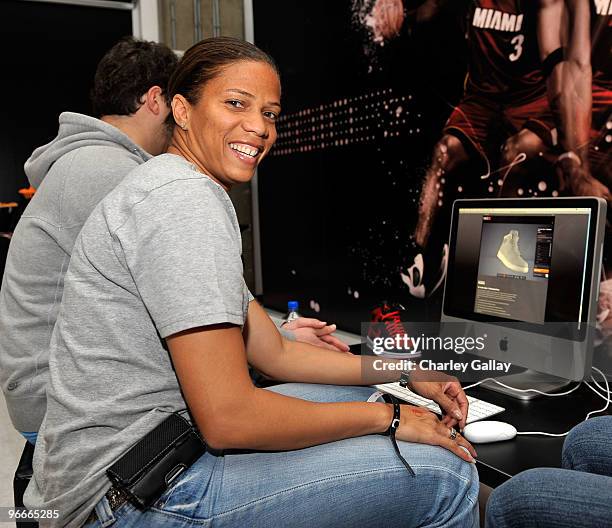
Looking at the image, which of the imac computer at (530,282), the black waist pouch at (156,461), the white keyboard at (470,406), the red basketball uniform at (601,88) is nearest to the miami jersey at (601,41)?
the red basketball uniform at (601,88)

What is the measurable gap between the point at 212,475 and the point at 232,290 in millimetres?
296

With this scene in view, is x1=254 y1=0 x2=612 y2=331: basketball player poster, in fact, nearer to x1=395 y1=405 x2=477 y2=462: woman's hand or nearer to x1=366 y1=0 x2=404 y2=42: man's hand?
x1=366 y1=0 x2=404 y2=42: man's hand

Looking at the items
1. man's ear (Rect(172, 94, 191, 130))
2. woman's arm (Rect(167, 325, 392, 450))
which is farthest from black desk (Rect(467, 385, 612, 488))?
man's ear (Rect(172, 94, 191, 130))

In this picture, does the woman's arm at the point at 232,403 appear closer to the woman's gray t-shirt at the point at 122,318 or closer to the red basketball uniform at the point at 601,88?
the woman's gray t-shirt at the point at 122,318

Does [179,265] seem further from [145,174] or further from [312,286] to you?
[312,286]

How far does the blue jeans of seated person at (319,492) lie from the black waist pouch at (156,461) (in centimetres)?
2

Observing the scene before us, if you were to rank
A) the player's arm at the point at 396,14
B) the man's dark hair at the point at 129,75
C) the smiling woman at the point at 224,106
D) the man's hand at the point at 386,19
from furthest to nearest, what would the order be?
1. the man's hand at the point at 386,19
2. the player's arm at the point at 396,14
3. the man's dark hair at the point at 129,75
4. the smiling woman at the point at 224,106

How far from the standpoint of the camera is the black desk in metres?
1.12

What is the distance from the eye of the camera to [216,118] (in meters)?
1.10

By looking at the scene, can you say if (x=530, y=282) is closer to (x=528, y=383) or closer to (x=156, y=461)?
(x=528, y=383)

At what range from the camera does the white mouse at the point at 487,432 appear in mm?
1203

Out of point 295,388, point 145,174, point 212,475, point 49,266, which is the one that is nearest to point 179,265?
point 145,174

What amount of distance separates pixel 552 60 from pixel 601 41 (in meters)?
0.21

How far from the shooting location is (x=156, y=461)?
0.88 metres
